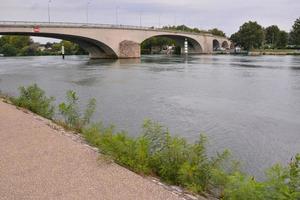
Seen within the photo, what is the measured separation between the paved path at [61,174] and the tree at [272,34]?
126771 millimetres

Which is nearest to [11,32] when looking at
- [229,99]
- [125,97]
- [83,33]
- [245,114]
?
[83,33]

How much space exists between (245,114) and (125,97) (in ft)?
22.5

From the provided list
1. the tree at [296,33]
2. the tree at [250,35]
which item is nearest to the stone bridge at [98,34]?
the tree at [250,35]

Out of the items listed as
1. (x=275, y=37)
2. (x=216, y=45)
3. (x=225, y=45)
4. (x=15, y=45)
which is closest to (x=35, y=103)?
(x=216, y=45)

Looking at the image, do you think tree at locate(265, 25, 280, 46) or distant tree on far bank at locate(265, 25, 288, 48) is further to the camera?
tree at locate(265, 25, 280, 46)

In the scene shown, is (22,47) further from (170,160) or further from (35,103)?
(170,160)

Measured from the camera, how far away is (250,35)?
367 ft

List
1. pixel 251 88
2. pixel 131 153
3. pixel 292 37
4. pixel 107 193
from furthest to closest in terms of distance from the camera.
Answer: pixel 292 37, pixel 251 88, pixel 131 153, pixel 107 193

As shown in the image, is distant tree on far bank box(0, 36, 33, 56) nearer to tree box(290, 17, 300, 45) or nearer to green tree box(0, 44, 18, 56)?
green tree box(0, 44, 18, 56)

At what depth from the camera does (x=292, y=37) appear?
111125mm

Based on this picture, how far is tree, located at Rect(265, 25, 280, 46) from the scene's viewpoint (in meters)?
127

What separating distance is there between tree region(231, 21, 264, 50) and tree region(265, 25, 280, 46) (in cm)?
1306

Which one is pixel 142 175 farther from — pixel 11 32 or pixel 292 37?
pixel 292 37

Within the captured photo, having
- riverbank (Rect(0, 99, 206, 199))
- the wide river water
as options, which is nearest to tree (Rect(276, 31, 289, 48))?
the wide river water
